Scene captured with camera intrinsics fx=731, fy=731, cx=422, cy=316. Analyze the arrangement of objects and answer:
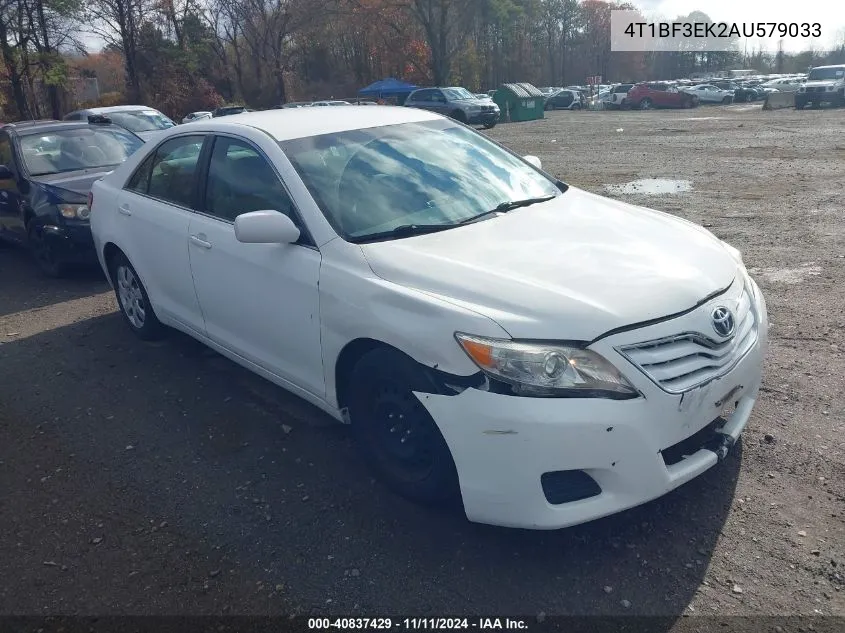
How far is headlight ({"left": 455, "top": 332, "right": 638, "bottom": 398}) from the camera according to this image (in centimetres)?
268

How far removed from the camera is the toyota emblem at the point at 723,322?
9.69 feet

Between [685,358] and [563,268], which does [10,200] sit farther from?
[685,358]

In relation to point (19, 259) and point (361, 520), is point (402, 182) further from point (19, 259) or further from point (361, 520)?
point (19, 259)

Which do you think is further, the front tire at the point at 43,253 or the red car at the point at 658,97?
the red car at the point at 658,97

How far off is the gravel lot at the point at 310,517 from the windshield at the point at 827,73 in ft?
106

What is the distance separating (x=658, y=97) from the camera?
40312 mm

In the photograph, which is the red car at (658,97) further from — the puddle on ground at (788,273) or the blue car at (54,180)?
the puddle on ground at (788,273)

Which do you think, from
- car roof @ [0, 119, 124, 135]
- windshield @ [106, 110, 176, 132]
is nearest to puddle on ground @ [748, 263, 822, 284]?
car roof @ [0, 119, 124, 135]

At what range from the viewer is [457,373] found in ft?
9.16

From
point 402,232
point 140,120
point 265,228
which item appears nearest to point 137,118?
point 140,120

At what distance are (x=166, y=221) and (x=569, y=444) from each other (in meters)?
3.18

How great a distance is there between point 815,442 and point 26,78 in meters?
31.9

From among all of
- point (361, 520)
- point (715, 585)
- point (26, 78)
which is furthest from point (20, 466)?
point (26, 78)

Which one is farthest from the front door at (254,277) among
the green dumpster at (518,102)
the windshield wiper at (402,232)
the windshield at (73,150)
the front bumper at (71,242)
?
the green dumpster at (518,102)
